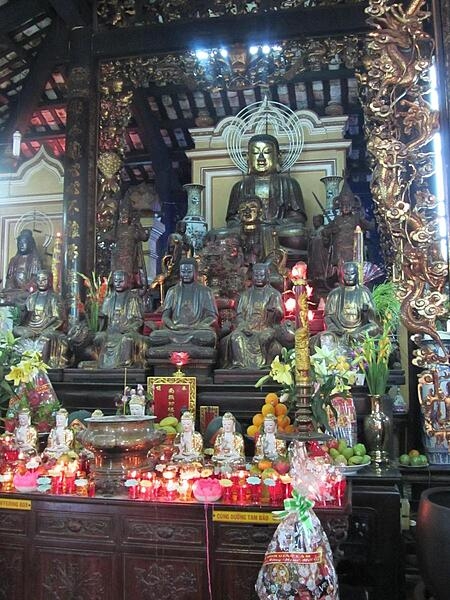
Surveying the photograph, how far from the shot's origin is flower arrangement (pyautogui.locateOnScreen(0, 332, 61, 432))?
3.49m

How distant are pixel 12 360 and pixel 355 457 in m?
2.21

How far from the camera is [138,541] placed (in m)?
2.48

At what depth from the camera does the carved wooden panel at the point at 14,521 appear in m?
2.60

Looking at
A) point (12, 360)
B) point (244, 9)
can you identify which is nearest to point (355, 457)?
point (12, 360)

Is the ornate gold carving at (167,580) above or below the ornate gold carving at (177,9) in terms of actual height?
below

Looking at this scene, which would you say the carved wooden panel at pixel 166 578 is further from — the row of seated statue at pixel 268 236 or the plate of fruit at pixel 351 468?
the row of seated statue at pixel 268 236

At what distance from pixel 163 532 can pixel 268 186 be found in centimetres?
647

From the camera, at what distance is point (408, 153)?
9.67ft

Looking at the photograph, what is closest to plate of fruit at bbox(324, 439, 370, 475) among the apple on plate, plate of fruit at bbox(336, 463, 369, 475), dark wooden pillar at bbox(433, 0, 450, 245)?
plate of fruit at bbox(336, 463, 369, 475)

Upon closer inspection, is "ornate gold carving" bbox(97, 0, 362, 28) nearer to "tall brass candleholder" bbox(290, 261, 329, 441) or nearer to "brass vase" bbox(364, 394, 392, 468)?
"brass vase" bbox(364, 394, 392, 468)

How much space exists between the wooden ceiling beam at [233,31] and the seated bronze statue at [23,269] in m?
2.58

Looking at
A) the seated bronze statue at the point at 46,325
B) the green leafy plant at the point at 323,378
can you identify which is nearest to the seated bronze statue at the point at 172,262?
the seated bronze statue at the point at 46,325

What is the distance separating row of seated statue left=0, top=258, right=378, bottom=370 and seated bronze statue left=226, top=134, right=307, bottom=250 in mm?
2655

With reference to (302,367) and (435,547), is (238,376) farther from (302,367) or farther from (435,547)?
(435,547)
